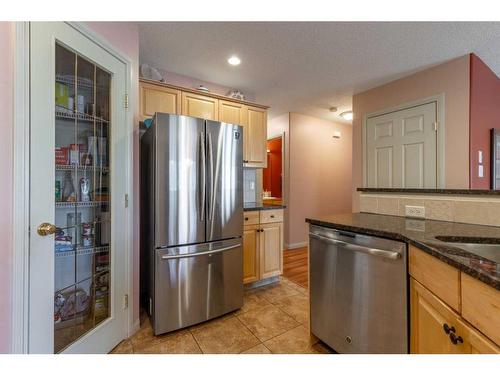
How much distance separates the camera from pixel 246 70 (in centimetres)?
269

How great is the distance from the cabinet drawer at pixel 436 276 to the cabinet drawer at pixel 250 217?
1.58 metres

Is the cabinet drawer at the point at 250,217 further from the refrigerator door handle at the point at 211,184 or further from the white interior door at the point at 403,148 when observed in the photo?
the white interior door at the point at 403,148

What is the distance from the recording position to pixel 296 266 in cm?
330

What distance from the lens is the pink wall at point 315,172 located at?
418cm

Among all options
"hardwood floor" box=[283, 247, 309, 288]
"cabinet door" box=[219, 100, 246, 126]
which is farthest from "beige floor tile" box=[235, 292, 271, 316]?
"cabinet door" box=[219, 100, 246, 126]

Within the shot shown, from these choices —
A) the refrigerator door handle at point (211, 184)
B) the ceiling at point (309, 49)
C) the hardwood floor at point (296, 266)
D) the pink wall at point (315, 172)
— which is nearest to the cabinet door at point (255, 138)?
the ceiling at point (309, 49)

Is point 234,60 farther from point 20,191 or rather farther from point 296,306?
point 296,306

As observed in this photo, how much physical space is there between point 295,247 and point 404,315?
10.4 ft

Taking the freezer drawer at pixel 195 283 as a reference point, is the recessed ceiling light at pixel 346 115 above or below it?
above
